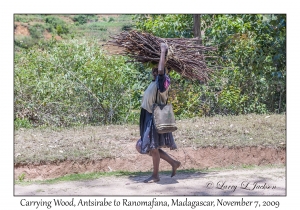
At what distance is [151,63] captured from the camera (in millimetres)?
6676

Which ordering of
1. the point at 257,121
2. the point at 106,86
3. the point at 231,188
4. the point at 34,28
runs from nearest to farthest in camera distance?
the point at 231,188 → the point at 257,121 → the point at 106,86 → the point at 34,28

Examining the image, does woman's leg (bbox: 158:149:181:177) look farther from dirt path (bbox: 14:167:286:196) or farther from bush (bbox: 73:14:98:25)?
bush (bbox: 73:14:98:25)

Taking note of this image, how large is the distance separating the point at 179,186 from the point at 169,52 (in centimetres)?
177

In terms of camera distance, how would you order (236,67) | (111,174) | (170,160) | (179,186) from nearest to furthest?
(179,186) → (170,160) → (111,174) → (236,67)

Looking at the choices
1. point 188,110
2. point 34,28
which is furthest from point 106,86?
point 34,28

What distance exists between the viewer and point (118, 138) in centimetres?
854

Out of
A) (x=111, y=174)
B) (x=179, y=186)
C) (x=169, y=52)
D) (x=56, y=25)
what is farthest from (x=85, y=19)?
(x=179, y=186)

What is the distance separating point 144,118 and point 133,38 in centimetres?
112

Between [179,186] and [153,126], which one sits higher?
[153,126]

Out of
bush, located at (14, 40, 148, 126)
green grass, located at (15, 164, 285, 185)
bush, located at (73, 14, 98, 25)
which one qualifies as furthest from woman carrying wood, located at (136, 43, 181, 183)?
bush, located at (73, 14, 98, 25)

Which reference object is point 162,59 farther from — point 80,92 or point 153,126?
point 80,92

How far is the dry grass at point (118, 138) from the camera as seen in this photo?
773 cm

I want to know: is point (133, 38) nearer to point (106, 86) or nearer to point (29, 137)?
point (29, 137)

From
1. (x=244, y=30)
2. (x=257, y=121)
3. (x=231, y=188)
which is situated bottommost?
(x=231, y=188)
